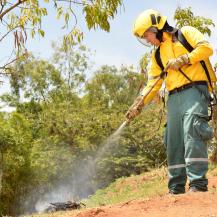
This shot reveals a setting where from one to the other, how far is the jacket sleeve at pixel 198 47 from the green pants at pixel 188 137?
32 centimetres

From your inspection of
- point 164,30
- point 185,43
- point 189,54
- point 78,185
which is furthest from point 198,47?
point 78,185

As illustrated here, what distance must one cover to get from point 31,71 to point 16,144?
1589cm

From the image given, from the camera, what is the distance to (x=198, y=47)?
517cm

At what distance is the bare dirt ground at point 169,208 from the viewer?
409 centimetres

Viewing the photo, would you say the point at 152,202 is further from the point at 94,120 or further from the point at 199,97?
the point at 94,120

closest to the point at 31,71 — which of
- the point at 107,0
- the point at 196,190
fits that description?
the point at 107,0

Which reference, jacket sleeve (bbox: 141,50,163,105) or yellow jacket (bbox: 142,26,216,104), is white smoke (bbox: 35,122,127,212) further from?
yellow jacket (bbox: 142,26,216,104)

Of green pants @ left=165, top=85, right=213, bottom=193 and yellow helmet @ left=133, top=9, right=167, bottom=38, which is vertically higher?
yellow helmet @ left=133, top=9, right=167, bottom=38

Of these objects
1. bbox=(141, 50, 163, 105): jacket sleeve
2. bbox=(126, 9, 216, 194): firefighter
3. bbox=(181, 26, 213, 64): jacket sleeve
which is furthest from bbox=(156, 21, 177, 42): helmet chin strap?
bbox=(141, 50, 163, 105): jacket sleeve

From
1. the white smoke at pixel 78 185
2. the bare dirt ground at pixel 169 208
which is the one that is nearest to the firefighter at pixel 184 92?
the bare dirt ground at pixel 169 208

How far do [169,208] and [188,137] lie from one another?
1.04m

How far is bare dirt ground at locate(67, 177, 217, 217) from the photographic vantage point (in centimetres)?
409

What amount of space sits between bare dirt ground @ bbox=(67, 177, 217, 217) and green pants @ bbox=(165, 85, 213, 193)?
40 cm

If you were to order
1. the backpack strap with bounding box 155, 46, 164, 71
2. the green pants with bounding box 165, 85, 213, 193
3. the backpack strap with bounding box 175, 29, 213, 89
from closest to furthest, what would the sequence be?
the green pants with bounding box 165, 85, 213, 193, the backpack strap with bounding box 175, 29, 213, 89, the backpack strap with bounding box 155, 46, 164, 71
